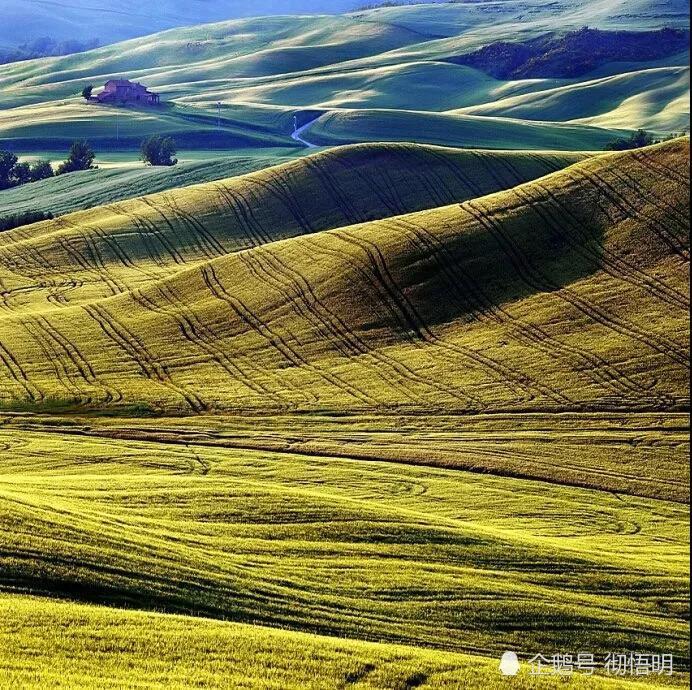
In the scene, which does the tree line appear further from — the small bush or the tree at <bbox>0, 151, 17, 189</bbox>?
the small bush

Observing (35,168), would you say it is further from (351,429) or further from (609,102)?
(609,102)

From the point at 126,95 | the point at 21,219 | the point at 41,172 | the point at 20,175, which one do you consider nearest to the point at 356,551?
the point at 21,219

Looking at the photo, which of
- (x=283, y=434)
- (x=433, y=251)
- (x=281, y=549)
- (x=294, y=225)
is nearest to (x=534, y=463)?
(x=283, y=434)

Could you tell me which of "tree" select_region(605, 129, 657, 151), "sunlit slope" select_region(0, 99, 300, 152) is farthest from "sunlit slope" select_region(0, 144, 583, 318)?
"sunlit slope" select_region(0, 99, 300, 152)

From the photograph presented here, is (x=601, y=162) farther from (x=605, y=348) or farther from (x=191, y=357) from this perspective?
(x=191, y=357)

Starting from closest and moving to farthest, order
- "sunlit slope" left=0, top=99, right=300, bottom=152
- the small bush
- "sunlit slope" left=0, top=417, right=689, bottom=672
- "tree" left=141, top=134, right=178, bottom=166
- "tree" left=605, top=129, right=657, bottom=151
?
"sunlit slope" left=0, top=417, right=689, bottom=672
the small bush
"tree" left=605, top=129, right=657, bottom=151
"tree" left=141, top=134, right=178, bottom=166
"sunlit slope" left=0, top=99, right=300, bottom=152

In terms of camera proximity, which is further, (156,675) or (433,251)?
(433,251)
